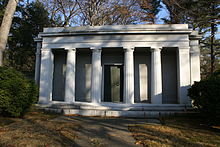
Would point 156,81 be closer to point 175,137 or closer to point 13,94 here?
point 175,137

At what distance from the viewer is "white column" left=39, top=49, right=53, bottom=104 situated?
9484 millimetres

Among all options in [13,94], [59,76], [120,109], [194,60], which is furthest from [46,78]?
[194,60]

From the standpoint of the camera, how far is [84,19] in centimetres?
1947

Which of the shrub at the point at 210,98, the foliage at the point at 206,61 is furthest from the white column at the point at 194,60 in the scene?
the foliage at the point at 206,61

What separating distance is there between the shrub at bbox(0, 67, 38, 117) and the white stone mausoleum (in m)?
2.42

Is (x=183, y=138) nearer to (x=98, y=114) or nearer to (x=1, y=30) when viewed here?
(x=98, y=114)

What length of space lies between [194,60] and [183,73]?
1378 mm

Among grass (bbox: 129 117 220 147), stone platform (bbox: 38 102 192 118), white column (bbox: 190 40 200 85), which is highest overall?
white column (bbox: 190 40 200 85)

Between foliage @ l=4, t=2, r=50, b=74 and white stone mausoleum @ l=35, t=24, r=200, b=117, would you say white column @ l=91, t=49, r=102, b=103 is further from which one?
foliage @ l=4, t=2, r=50, b=74

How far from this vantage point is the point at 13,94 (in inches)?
237

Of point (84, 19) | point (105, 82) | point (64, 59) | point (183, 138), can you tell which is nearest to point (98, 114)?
point (105, 82)

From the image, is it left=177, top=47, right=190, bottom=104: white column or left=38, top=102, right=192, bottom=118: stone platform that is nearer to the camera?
left=38, top=102, right=192, bottom=118: stone platform

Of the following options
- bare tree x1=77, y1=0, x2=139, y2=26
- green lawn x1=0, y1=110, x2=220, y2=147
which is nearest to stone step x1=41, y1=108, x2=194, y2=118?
green lawn x1=0, y1=110, x2=220, y2=147

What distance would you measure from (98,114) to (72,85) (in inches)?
100
